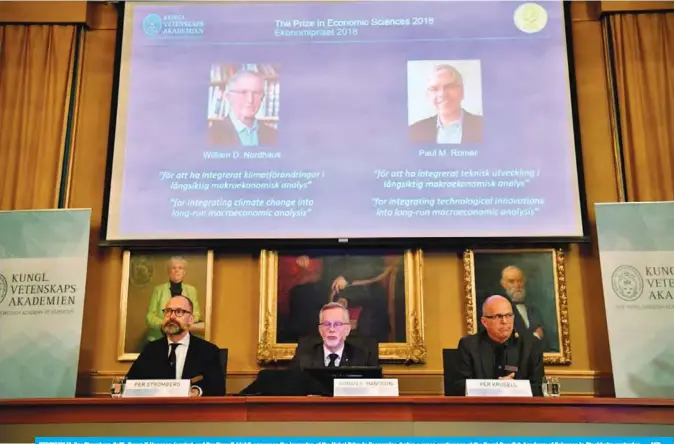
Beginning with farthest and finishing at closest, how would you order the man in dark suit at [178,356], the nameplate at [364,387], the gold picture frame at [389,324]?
the gold picture frame at [389,324] < the man in dark suit at [178,356] < the nameplate at [364,387]

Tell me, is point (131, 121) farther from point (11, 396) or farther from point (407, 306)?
point (407, 306)

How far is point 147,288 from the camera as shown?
4.57 m

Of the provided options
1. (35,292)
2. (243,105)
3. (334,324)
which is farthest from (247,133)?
(35,292)

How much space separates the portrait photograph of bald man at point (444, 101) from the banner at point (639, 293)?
101cm

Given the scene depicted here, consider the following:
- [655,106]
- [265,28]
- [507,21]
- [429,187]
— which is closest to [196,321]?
[429,187]

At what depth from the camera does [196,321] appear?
450cm

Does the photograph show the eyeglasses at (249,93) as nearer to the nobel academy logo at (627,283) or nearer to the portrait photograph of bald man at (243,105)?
the portrait photograph of bald man at (243,105)

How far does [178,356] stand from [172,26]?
2.35m

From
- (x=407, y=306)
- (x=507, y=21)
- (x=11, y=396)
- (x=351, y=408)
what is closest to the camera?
(x=351, y=408)

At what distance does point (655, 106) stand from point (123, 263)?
375 cm

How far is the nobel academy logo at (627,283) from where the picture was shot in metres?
3.97

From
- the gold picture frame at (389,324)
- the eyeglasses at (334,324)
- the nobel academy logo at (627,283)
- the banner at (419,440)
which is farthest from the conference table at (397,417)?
the gold picture frame at (389,324)

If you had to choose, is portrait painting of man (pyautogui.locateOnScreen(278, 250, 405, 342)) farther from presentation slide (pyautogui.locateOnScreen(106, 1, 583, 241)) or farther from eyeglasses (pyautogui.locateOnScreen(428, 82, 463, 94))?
eyeglasses (pyautogui.locateOnScreen(428, 82, 463, 94))

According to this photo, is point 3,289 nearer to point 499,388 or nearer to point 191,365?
point 191,365
